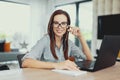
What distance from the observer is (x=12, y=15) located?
597 centimetres

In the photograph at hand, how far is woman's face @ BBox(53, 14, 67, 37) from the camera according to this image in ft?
5.52

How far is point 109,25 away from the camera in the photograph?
13.1ft

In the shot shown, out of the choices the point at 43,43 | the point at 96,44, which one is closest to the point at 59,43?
the point at 43,43

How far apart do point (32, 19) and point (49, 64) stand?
523 centimetres

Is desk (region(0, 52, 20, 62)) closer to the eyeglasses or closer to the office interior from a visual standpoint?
the office interior

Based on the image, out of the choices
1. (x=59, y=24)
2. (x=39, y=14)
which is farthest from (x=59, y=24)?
(x=39, y=14)

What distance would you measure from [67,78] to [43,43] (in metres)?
0.65

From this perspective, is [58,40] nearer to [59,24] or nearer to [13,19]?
[59,24]

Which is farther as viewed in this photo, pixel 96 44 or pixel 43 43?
pixel 96 44

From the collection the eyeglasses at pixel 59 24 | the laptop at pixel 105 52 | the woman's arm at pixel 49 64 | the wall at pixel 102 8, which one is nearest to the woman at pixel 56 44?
the eyeglasses at pixel 59 24

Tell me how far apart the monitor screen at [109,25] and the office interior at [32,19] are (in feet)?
3.69

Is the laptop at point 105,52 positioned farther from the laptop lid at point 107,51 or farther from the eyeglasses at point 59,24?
the eyeglasses at point 59,24

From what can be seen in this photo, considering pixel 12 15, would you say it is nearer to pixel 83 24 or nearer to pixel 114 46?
pixel 83 24

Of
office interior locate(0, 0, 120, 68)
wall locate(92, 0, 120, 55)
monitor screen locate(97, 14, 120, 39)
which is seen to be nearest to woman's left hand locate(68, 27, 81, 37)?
monitor screen locate(97, 14, 120, 39)
